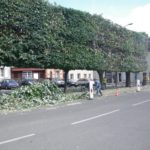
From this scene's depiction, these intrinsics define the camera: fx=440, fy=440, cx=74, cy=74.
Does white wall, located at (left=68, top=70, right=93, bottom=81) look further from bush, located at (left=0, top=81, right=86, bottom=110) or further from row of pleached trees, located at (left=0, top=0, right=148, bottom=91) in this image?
bush, located at (left=0, top=81, right=86, bottom=110)

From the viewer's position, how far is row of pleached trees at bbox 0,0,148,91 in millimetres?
29938

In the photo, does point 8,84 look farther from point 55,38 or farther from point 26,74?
point 55,38

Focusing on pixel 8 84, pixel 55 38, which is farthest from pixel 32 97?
pixel 8 84

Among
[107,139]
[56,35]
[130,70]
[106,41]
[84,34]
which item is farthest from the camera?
[130,70]

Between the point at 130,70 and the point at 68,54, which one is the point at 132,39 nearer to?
the point at 130,70

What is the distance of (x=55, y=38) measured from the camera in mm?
34281

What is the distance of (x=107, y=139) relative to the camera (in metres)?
11.6

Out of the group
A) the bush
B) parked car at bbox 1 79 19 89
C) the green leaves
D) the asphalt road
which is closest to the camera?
the asphalt road

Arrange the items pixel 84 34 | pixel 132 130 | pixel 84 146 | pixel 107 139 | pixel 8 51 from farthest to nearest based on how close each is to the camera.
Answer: pixel 84 34
pixel 8 51
pixel 132 130
pixel 107 139
pixel 84 146

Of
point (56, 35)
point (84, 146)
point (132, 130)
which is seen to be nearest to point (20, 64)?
point (56, 35)

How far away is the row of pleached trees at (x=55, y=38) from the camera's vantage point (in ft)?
98.2

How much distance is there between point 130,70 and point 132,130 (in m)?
39.1

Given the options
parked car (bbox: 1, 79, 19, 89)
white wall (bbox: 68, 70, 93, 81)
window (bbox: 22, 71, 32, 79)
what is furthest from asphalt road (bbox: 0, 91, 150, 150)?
white wall (bbox: 68, 70, 93, 81)

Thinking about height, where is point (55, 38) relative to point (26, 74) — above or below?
above
